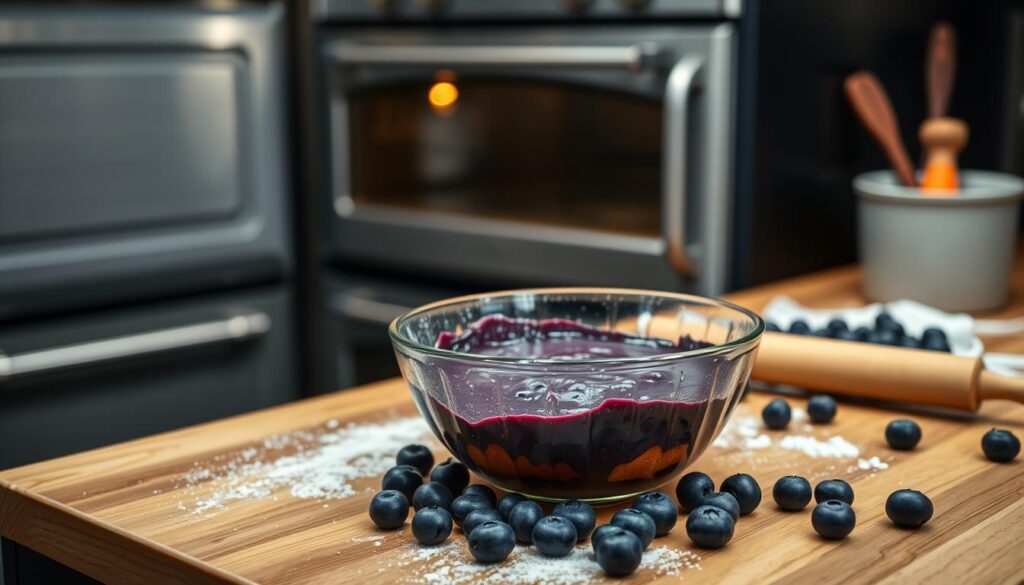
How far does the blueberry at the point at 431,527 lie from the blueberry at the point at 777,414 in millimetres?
327

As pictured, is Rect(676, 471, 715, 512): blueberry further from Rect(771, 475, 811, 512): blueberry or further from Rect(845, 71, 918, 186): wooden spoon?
Rect(845, 71, 918, 186): wooden spoon

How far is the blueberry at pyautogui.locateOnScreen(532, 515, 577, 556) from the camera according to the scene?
2.16 ft

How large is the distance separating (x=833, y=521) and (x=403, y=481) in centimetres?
26

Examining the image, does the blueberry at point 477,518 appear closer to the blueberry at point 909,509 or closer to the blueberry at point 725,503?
the blueberry at point 725,503

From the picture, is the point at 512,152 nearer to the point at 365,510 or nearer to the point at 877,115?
the point at 877,115

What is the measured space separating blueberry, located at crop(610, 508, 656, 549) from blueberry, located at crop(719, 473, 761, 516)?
8 cm

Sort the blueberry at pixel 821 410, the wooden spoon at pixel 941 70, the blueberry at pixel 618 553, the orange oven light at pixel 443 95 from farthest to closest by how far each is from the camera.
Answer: the orange oven light at pixel 443 95
the wooden spoon at pixel 941 70
the blueberry at pixel 821 410
the blueberry at pixel 618 553

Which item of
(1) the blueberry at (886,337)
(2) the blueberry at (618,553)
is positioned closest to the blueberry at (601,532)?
(2) the blueberry at (618,553)

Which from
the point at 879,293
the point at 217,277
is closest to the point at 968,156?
the point at 879,293

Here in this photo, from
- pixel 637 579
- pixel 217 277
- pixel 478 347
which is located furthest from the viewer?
pixel 217 277

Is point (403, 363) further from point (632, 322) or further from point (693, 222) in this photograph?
point (693, 222)

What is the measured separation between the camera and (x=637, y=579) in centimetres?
64

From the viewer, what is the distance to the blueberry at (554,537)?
66 cm

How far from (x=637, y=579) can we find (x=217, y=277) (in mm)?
1316
